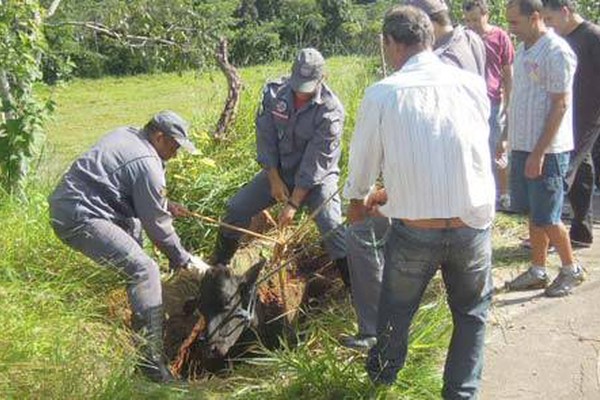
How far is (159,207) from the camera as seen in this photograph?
5059mm

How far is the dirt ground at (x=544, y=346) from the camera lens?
14.4ft

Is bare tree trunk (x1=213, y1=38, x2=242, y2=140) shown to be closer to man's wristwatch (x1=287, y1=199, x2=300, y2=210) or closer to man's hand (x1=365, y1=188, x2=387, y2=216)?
man's wristwatch (x1=287, y1=199, x2=300, y2=210)

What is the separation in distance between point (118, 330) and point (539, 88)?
2893 millimetres

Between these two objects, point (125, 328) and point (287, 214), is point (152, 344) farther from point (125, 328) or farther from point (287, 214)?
point (287, 214)

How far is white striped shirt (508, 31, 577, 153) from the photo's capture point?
5094 mm

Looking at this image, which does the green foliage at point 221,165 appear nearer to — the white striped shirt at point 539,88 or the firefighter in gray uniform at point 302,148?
the firefighter in gray uniform at point 302,148

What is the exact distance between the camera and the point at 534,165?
517 cm

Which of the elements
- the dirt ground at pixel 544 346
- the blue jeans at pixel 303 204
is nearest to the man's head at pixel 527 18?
the blue jeans at pixel 303 204

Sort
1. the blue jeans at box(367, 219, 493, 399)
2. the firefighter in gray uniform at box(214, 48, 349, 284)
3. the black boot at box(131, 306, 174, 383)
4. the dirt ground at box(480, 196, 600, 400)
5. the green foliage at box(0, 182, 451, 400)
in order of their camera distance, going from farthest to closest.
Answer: the firefighter in gray uniform at box(214, 48, 349, 284) → the black boot at box(131, 306, 174, 383) → the dirt ground at box(480, 196, 600, 400) → the green foliage at box(0, 182, 451, 400) → the blue jeans at box(367, 219, 493, 399)

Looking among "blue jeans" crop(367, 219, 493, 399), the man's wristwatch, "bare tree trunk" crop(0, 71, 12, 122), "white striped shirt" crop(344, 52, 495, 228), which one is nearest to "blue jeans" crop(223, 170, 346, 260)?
the man's wristwatch

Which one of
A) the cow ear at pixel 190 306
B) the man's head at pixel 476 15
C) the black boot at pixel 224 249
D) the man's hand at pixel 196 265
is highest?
the man's head at pixel 476 15

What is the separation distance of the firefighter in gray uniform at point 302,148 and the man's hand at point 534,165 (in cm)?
Answer: 120

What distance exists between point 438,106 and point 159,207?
82.2 inches

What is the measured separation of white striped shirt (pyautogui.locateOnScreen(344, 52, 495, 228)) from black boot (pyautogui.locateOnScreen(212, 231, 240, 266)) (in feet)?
8.30
